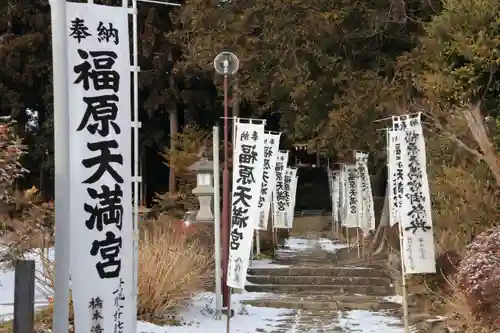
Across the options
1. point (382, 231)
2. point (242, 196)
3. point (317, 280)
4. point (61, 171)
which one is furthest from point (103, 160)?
point (382, 231)

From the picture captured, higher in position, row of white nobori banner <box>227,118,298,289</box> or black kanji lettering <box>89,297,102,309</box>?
row of white nobori banner <box>227,118,298,289</box>

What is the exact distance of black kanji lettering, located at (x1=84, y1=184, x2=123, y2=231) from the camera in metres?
5.21

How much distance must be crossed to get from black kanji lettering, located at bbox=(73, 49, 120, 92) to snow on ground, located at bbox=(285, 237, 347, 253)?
13650mm

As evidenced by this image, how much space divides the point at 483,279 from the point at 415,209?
1743 mm

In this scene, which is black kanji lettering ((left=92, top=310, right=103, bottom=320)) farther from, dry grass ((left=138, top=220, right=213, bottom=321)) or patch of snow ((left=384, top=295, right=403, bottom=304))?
patch of snow ((left=384, top=295, right=403, bottom=304))

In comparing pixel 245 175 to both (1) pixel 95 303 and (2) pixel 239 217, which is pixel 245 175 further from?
(1) pixel 95 303

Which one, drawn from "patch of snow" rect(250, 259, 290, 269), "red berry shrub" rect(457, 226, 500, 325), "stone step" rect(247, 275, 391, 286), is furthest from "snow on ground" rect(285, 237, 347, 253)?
"red berry shrub" rect(457, 226, 500, 325)

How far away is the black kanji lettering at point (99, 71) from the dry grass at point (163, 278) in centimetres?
354

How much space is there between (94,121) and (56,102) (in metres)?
0.87

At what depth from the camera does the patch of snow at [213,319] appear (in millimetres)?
8343

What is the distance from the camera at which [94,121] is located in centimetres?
526

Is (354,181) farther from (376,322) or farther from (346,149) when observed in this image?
(376,322)

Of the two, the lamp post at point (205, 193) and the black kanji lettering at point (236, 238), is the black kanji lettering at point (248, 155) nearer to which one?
the black kanji lettering at point (236, 238)

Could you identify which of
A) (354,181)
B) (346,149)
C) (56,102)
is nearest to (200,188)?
(346,149)
